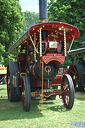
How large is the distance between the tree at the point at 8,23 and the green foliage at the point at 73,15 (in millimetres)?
5360

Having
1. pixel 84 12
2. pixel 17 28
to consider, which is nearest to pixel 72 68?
pixel 17 28

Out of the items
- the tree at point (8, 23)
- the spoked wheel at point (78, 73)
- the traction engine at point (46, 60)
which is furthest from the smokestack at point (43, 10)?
the tree at point (8, 23)

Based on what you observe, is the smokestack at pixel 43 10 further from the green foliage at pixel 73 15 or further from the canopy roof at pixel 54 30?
the green foliage at pixel 73 15

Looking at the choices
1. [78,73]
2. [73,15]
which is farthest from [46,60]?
[73,15]

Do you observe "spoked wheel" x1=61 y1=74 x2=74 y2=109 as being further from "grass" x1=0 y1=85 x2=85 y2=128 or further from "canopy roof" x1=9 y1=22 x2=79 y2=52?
"canopy roof" x1=9 y1=22 x2=79 y2=52

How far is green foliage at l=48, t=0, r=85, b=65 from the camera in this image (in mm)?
15336

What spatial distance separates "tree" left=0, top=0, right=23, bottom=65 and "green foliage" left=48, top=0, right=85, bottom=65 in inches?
211

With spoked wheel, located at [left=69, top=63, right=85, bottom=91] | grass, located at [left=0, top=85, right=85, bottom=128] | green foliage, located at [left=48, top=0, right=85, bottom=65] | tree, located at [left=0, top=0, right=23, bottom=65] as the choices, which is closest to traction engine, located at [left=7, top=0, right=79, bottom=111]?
grass, located at [left=0, top=85, right=85, bottom=128]

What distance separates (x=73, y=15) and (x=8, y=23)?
6708 millimetres

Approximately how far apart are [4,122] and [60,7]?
13.6m

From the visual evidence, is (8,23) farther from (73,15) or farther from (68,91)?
(73,15)

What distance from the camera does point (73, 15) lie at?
15.6 m

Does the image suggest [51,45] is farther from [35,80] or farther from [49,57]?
[35,80]

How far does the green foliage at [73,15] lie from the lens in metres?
15.3
